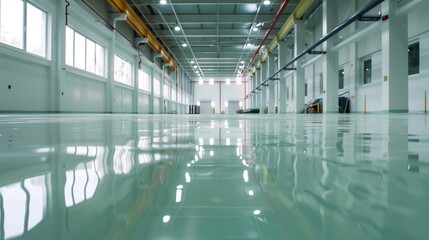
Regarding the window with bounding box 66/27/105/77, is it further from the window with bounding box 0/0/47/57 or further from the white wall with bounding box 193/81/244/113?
the white wall with bounding box 193/81/244/113

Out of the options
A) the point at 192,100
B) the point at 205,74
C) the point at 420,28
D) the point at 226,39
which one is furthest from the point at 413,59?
the point at 192,100

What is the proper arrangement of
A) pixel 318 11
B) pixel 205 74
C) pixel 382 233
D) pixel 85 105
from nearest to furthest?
1. pixel 382 233
2. pixel 85 105
3. pixel 318 11
4. pixel 205 74

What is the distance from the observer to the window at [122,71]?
42.8 feet

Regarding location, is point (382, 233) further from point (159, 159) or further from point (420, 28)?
point (420, 28)

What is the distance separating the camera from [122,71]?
13.7 metres

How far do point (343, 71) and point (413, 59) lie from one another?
3739 millimetres

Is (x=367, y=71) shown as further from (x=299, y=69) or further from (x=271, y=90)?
(x=271, y=90)

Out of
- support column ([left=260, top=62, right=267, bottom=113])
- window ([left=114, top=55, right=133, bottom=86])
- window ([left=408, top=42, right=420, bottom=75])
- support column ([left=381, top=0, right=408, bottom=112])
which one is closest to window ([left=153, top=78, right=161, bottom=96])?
window ([left=114, top=55, right=133, bottom=86])

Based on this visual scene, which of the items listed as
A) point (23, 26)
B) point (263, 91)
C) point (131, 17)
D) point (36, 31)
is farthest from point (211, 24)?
point (23, 26)

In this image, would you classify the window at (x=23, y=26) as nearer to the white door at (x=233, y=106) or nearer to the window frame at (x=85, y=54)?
→ the window frame at (x=85, y=54)

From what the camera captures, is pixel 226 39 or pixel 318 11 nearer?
pixel 318 11

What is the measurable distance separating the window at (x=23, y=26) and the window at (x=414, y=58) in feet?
33.3

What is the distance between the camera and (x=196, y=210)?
0.32 meters

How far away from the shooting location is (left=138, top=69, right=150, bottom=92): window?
54.7 ft
